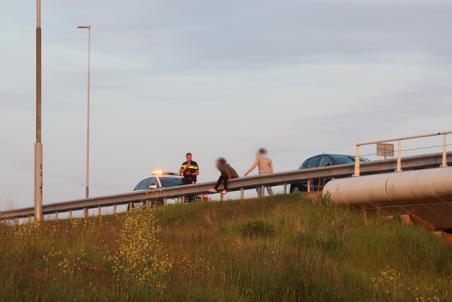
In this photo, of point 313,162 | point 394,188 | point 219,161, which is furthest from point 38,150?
point 313,162

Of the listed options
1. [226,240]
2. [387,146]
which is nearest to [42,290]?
[226,240]

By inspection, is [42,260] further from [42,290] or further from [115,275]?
[42,290]

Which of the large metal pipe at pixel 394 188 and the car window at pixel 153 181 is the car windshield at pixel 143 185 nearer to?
the car window at pixel 153 181

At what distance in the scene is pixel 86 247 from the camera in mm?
20453

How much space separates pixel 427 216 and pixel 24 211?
1770 centimetres

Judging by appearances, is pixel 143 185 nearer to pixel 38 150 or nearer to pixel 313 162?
pixel 313 162

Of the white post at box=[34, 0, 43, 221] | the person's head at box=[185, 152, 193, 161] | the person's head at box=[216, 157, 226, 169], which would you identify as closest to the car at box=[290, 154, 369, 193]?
the person's head at box=[216, 157, 226, 169]

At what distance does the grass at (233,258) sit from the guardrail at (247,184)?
1.36m

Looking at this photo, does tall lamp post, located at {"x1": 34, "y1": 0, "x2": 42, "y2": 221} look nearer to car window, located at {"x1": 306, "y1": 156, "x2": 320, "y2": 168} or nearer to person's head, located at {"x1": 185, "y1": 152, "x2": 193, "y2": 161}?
person's head, located at {"x1": 185, "y1": 152, "x2": 193, "y2": 161}

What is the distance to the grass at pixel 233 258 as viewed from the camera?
16.3 meters

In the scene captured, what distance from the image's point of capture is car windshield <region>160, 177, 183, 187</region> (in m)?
37.3

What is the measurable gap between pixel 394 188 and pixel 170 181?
13506 millimetres

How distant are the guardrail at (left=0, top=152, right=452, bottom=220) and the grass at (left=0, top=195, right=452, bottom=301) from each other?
1356 millimetres

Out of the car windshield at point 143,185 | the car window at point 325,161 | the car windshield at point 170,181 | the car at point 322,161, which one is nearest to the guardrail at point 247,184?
the car at point 322,161
